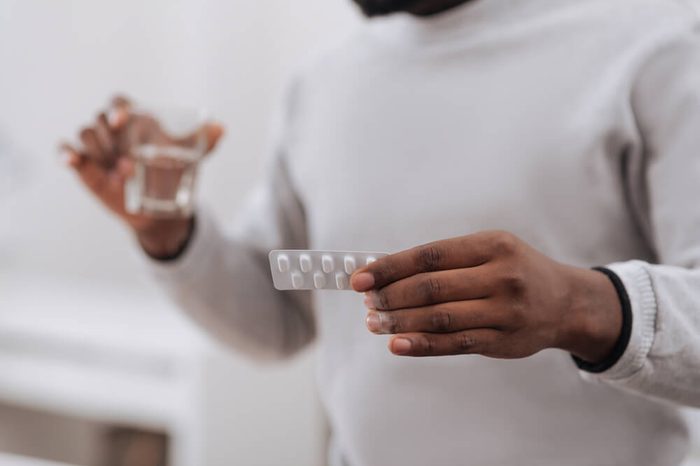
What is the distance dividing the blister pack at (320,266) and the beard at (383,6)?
1.14ft

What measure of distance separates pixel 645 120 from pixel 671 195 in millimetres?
61

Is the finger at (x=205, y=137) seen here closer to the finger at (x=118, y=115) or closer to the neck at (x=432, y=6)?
the finger at (x=118, y=115)

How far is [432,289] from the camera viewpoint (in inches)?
16.6

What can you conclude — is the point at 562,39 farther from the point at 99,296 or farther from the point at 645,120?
the point at 99,296

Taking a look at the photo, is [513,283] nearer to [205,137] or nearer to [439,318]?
[439,318]

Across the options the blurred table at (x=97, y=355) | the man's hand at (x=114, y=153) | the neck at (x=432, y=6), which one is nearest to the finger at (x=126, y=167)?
the man's hand at (x=114, y=153)

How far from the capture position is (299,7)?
1.53m

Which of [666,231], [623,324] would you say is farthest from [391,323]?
[666,231]

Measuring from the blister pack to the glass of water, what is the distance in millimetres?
367

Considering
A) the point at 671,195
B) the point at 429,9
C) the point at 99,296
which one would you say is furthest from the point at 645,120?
the point at 99,296

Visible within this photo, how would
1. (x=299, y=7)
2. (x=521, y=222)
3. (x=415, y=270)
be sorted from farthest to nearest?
(x=299, y=7), (x=521, y=222), (x=415, y=270)

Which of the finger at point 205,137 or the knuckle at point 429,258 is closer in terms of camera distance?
the knuckle at point 429,258

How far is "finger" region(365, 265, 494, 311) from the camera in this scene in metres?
0.42

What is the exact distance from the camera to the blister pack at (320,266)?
1.45ft
